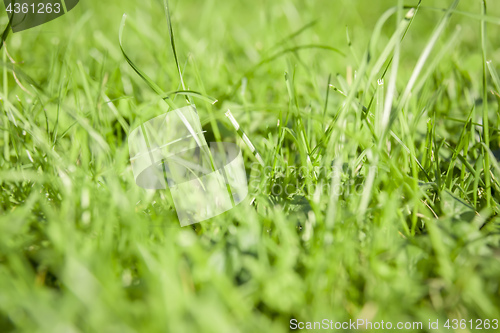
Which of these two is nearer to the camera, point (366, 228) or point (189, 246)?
point (189, 246)

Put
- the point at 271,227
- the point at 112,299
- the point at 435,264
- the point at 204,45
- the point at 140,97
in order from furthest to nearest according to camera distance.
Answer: the point at 204,45 < the point at 140,97 < the point at 271,227 < the point at 435,264 < the point at 112,299

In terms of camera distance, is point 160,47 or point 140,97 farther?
point 160,47

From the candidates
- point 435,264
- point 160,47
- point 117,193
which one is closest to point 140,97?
point 160,47

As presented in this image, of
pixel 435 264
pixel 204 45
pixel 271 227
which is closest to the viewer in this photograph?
pixel 435 264

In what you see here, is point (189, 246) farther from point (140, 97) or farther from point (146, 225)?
point (140, 97)

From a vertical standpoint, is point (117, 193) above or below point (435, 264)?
above

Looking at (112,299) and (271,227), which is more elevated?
(112,299)

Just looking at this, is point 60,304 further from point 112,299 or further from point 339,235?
point 339,235

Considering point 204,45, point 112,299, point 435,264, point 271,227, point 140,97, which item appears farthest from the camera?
point 204,45

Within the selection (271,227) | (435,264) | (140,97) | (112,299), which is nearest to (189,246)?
(112,299)
